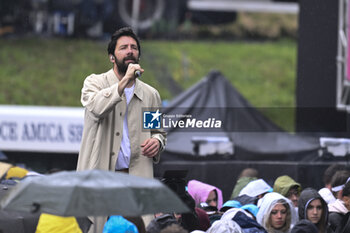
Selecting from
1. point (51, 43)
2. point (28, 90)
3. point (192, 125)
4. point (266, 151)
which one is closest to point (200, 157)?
point (266, 151)

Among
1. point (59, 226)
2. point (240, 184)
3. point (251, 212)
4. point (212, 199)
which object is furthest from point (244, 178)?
point (59, 226)

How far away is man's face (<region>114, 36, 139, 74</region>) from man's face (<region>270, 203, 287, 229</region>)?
84.0 inches

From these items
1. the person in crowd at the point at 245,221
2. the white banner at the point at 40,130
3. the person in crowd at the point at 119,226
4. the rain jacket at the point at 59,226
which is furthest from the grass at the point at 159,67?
the person in crowd at the point at 119,226

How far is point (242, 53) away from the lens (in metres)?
30.2

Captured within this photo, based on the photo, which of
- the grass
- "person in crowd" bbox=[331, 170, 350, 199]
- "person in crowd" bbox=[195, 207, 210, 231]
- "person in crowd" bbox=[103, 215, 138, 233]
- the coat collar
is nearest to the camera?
"person in crowd" bbox=[103, 215, 138, 233]

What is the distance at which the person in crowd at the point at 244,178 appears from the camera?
10086 millimetres

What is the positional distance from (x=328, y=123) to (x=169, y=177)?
689 centimetres

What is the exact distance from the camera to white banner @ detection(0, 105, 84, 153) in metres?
15.2

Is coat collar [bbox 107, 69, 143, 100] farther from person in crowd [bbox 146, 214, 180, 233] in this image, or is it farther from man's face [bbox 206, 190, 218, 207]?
man's face [bbox 206, 190, 218, 207]

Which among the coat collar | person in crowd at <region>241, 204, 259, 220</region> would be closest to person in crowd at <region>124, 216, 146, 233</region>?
the coat collar

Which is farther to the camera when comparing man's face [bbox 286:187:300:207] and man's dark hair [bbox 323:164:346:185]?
man's dark hair [bbox 323:164:346:185]

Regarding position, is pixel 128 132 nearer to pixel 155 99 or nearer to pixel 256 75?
pixel 155 99

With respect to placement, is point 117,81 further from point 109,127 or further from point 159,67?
point 159,67

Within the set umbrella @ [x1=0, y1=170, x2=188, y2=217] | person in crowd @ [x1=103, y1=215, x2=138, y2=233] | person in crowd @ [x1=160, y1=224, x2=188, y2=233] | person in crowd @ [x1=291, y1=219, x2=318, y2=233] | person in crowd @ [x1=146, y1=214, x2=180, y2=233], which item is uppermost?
umbrella @ [x1=0, y1=170, x2=188, y2=217]
